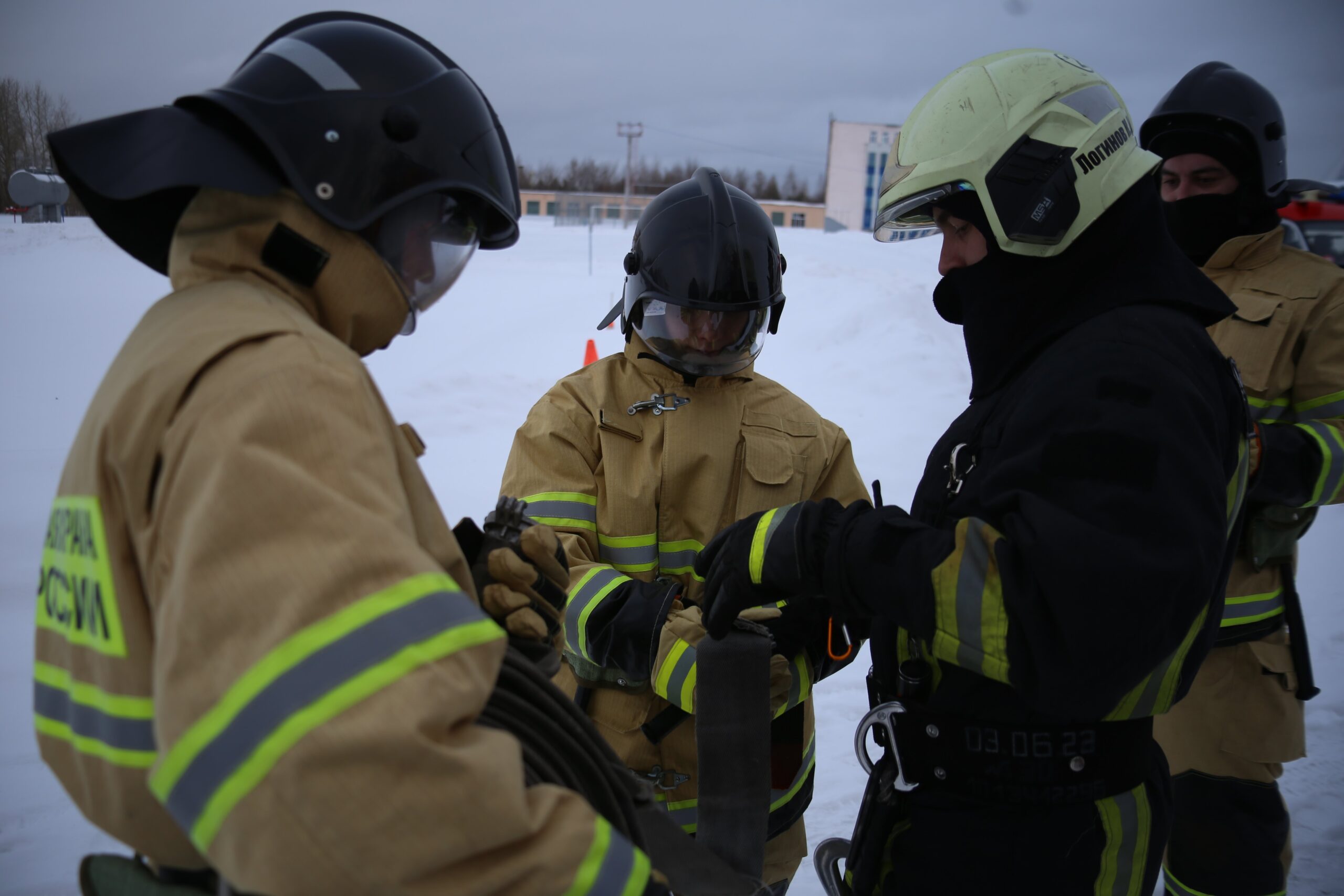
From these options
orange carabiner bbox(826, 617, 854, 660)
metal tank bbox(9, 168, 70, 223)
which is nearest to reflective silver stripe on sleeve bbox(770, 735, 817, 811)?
orange carabiner bbox(826, 617, 854, 660)

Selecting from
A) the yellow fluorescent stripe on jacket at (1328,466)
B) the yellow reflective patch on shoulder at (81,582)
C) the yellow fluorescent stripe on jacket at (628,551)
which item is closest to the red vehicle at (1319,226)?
the yellow fluorescent stripe on jacket at (1328,466)

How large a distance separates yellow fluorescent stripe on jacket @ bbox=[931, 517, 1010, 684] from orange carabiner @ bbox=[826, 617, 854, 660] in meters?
0.84

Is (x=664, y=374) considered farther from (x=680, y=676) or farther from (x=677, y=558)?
(x=680, y=676)

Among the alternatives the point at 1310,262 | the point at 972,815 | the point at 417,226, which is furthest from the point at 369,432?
the point at 1310,262

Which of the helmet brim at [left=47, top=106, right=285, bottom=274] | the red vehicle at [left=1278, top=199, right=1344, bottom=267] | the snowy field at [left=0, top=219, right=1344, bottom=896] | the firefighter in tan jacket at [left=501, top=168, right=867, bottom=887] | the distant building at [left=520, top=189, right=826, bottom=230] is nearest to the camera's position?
the helmet brim at [left=47, top=106, right=285, bottom=274]

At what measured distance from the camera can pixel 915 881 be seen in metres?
1.77

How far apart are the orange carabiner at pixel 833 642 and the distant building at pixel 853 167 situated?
49.2m

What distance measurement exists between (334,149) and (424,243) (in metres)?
0.21

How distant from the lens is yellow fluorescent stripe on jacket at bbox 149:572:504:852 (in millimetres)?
807

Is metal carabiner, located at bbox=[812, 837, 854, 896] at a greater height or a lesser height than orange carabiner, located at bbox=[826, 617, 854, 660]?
lesser

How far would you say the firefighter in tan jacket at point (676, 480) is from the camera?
2.16 m

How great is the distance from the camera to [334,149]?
1215 mm

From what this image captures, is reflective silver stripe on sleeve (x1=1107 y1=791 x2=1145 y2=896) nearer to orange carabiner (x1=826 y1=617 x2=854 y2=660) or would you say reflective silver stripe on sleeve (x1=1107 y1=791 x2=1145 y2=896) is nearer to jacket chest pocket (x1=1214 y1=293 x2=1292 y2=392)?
orange carabiner (x1=826 y1=617 x2=854 y2=660)

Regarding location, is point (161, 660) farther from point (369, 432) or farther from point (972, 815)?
point (972, 815)
